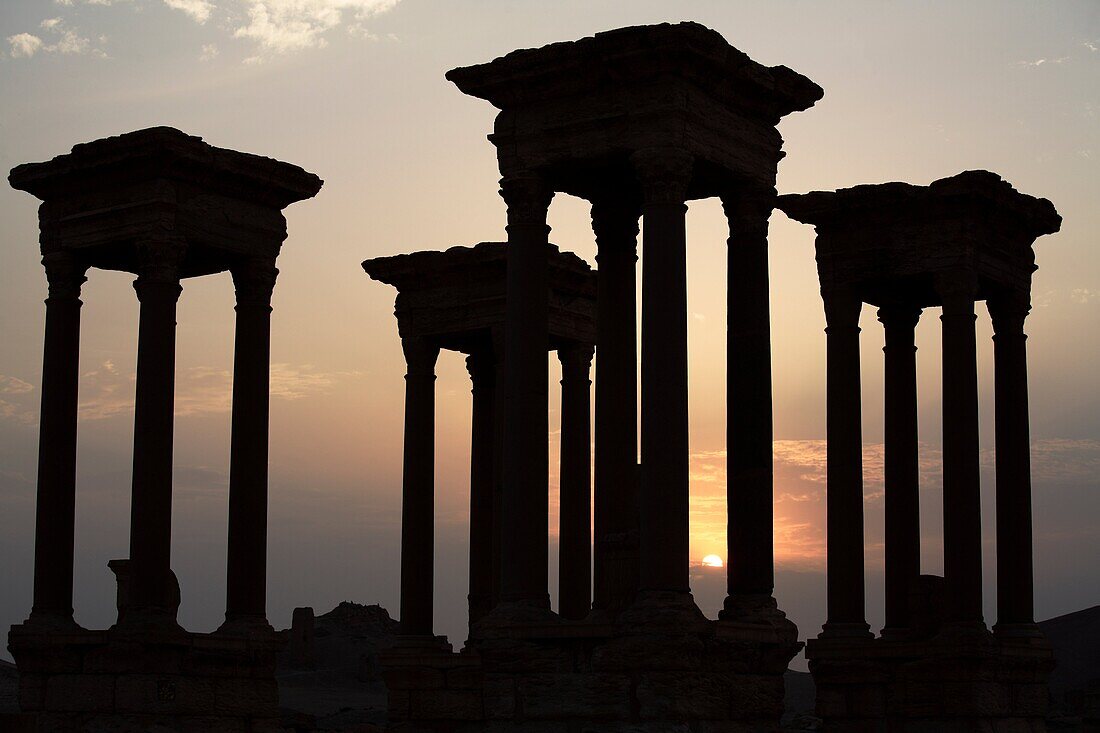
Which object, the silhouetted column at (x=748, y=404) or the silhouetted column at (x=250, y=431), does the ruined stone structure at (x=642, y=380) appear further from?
the silhouetted column at (x=250, y=431)

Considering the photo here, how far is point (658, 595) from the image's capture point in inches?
1304

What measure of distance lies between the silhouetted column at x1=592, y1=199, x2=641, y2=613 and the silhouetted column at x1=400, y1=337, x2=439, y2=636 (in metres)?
12.5

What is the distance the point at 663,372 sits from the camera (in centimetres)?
3391

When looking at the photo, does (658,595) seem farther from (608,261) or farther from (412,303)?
(412,303)

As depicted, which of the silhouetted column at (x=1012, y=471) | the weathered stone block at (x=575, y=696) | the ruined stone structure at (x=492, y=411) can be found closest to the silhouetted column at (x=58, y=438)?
the ruined stone structure at (x=492, y=411)

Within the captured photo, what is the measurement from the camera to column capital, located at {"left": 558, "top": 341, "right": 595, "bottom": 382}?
163ft

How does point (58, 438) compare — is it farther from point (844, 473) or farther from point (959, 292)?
point (959, 292)

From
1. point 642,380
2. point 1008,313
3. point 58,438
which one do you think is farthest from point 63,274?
point 1008,313

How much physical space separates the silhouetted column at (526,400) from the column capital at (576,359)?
13608mm

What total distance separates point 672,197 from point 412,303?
17143 millimetres

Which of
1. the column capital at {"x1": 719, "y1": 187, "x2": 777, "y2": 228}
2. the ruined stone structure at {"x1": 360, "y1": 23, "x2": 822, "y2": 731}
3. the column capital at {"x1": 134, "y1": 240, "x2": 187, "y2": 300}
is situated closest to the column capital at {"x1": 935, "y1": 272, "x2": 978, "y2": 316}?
the ruined stone structure at {"x1": 360, "y1": 23, "x2": 822, "y2": 731}

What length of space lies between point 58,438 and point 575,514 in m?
12.0

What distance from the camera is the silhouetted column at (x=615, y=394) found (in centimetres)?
3638

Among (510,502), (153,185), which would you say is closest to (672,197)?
(510,502)
